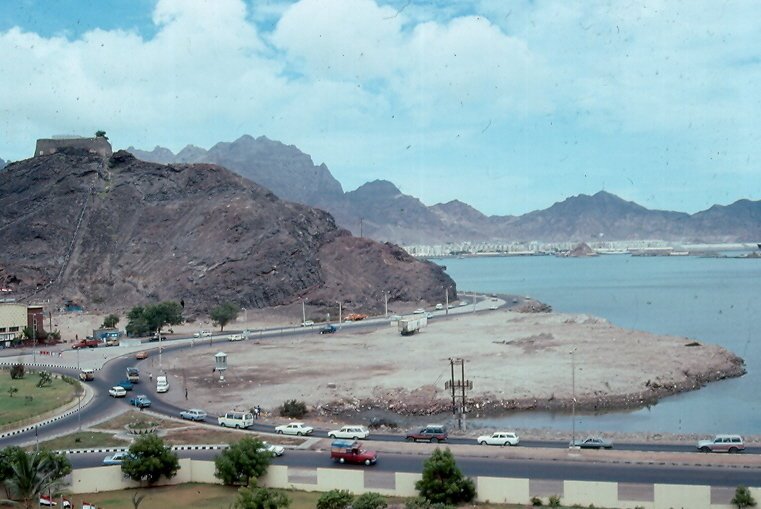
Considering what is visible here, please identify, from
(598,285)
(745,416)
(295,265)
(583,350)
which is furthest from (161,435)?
(598,285)

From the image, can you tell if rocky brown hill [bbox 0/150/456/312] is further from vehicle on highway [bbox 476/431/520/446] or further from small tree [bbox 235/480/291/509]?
small tree [bbox 235/480/291/509]

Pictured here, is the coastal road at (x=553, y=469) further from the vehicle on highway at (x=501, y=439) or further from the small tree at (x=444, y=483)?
the small tree at (x=444, y=483)

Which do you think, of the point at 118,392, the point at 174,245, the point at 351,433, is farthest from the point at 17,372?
the point at 174,245

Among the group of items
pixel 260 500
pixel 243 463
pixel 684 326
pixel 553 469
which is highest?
pixel 260 500

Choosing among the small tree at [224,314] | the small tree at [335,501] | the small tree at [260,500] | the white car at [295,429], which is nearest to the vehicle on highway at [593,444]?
the white car at [295,429]

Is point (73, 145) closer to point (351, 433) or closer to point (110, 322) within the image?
point (110, 322)

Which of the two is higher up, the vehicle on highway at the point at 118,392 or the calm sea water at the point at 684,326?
the vehicle on highway at the point at 118,392
